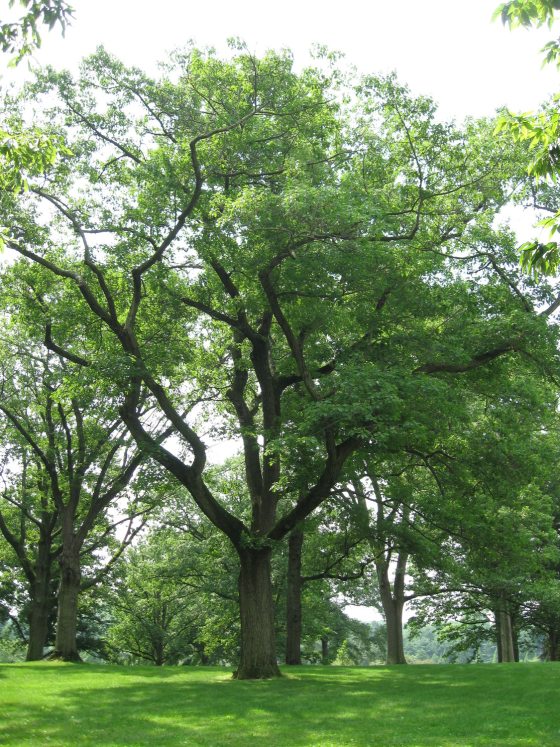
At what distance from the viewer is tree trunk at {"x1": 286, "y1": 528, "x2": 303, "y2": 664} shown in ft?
84.7

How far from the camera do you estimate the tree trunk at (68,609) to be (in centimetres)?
2534

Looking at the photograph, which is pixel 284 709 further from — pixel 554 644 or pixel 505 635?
pixel 554 644

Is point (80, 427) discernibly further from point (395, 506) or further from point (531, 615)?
point (531, 615)

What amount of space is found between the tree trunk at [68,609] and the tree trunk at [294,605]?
717 centimetres

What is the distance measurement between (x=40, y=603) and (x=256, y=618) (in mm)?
16012

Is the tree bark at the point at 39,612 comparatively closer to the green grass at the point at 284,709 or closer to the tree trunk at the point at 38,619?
the tree trunk at the point at 38,619

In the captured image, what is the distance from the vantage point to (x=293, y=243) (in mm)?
16656

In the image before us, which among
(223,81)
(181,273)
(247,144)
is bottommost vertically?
(181,273)

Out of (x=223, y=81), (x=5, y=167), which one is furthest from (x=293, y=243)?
(x=5, y=167)

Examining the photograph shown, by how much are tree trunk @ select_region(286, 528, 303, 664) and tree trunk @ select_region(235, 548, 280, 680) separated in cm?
616

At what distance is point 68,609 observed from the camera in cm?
2605

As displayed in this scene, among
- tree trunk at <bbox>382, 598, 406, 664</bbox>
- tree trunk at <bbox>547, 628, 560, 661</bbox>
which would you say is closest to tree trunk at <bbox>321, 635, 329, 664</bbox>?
tree trunk at <bbox>382, 598, 406, 664</bbox>

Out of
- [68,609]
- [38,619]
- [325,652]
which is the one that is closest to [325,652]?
[325,652]

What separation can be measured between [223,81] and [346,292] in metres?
6.08
